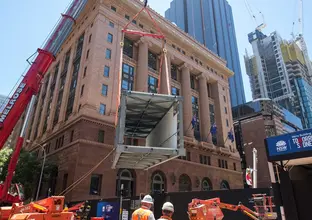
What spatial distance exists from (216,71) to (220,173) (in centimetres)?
2894

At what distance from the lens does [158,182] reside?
42.0 m

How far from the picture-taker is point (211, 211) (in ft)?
38.1

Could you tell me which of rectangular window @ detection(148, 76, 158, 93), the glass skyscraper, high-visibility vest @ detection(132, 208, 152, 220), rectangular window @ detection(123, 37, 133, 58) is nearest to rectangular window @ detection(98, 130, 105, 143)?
rectangular window @ detection(148, 76, 158, 93)

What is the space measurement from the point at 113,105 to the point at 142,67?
12021mm

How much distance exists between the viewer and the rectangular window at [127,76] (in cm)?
4453

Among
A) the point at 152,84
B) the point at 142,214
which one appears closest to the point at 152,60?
the point at 152,84

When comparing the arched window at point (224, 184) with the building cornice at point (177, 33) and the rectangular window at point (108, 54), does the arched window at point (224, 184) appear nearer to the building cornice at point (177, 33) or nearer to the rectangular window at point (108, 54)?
the building cornice at point (177, 33)

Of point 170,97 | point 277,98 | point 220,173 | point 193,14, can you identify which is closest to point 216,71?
point 220,173

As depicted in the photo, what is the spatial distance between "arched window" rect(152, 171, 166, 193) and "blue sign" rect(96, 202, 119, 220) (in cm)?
2300

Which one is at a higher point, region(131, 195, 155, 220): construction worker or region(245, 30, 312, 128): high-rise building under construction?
region(245, 30, 312, 128): high-rise building under construction

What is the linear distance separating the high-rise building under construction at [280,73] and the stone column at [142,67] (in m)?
105

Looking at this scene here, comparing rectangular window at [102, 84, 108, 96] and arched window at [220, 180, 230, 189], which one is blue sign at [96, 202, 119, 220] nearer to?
rectangular window at [102, 84, 108, 96]

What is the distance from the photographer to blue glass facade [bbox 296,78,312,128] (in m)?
128

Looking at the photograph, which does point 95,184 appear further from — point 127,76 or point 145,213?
point 145,213
